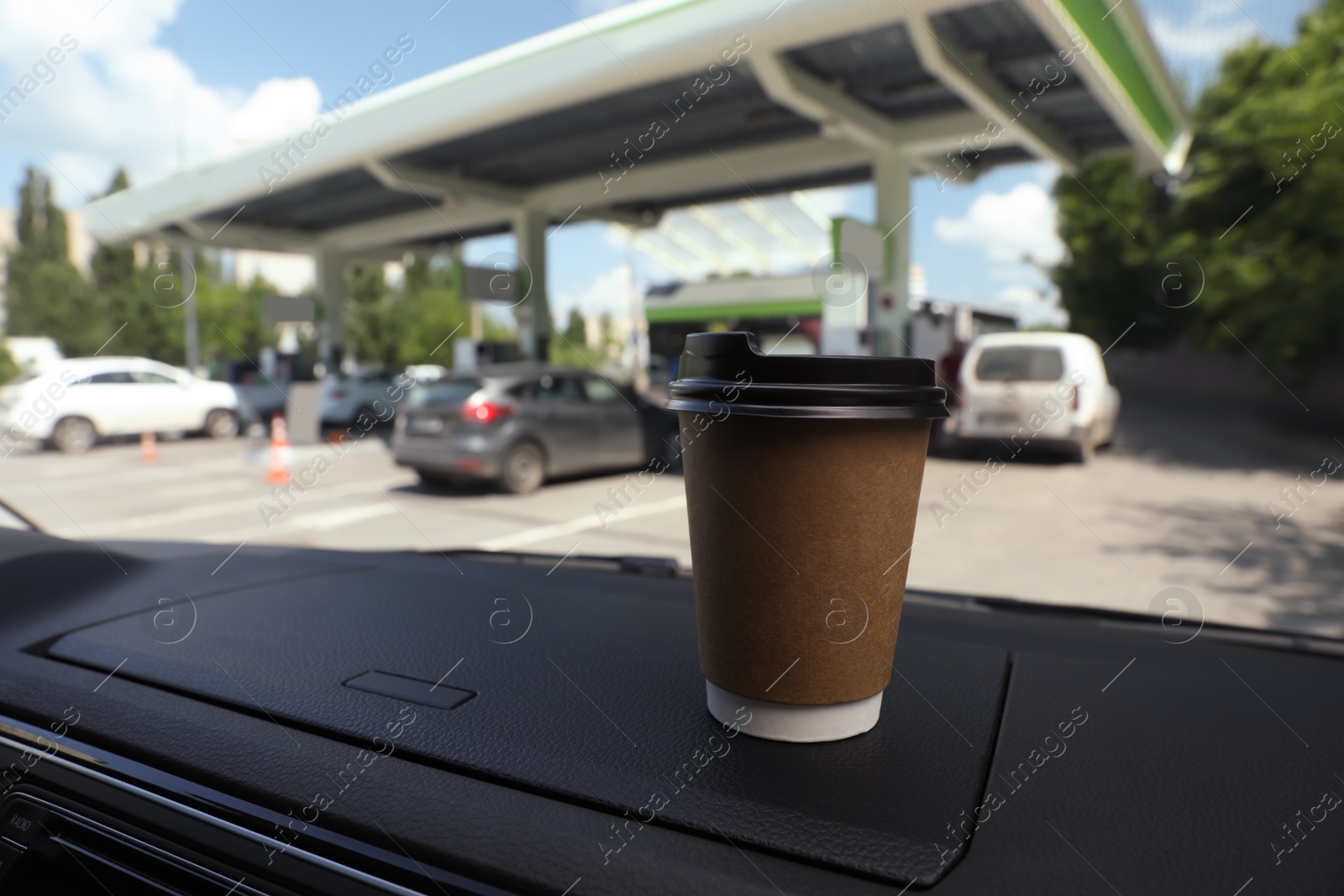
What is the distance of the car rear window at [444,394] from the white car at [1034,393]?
682cm

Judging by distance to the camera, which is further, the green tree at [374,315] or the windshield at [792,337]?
the green tree at [374,315]

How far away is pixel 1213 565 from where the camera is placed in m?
6.17

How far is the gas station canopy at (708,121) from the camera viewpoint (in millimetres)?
10070

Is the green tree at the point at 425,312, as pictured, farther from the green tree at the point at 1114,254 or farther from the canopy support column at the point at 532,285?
the green tree at the point at 1114,254

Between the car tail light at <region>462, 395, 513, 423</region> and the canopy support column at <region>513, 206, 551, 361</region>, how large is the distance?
1066cm

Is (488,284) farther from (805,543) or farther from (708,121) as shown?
(805,543)

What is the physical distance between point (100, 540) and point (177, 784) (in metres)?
1.35

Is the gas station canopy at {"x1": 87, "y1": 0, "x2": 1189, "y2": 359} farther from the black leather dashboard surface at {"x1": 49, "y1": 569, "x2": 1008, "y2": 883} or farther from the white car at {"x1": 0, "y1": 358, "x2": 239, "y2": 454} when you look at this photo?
the black leather dashboard surface at {"x1": 49, "y1": 569, "x2": 1008, "y2": 883}

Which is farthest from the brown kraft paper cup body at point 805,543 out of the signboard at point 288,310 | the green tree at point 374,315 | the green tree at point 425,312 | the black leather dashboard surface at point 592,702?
the green tree at point 374,315

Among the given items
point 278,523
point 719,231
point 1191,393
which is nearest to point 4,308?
point 719,231

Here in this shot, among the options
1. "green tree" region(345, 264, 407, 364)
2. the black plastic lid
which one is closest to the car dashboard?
the black plastic lid

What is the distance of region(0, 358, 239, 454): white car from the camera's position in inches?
556

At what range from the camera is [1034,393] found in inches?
485

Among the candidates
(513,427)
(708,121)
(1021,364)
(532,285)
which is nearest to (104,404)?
(532,285)
